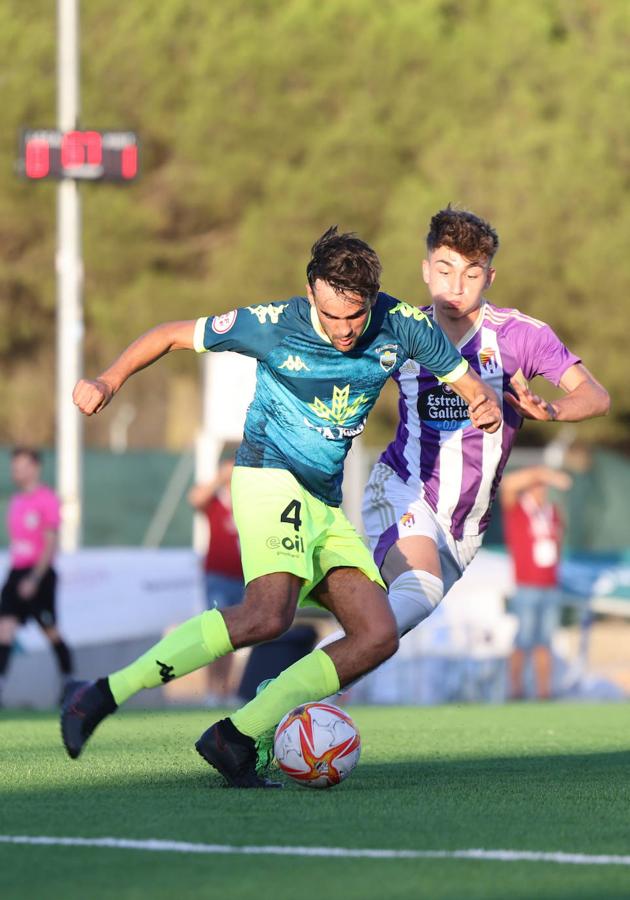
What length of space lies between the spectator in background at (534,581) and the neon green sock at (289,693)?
10.2m

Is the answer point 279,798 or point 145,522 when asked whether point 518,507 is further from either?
point 279,798

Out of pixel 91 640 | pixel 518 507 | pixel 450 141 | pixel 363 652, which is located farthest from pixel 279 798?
pixel 450 141

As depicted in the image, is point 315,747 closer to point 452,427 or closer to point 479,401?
point 479,401

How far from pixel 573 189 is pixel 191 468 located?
8.54 m

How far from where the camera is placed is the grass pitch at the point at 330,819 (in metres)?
4.09

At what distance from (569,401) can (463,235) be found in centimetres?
81

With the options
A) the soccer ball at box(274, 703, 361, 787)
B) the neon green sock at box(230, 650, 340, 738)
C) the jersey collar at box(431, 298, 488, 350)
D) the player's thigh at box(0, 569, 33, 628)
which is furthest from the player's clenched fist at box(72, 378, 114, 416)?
the player's thigh at box(0, 569, 33, 628)

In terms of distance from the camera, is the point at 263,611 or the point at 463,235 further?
the point at 463,235

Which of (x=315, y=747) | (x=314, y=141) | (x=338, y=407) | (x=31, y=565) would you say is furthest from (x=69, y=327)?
(x=315, y=747)

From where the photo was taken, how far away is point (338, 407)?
6.10 meters

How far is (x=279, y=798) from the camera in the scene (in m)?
5.66

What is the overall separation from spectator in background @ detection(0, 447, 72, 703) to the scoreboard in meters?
4.93

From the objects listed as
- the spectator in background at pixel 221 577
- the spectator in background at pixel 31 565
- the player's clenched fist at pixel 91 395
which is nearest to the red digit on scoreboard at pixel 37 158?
the spectator in background at pixel 31 565

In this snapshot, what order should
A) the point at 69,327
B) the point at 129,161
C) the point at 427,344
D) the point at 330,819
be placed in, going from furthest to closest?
1. the point at 69,327
2. the point at 129,161
3. the point at 427,344
4. the point at 330,819
